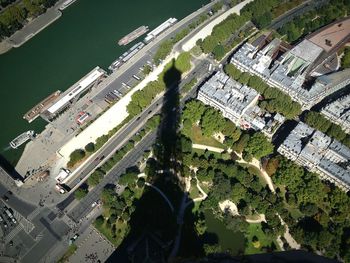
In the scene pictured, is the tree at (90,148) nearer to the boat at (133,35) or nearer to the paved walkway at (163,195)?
the paved walkway at (163,195)

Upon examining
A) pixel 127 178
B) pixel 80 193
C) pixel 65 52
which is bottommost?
pixel 80 193

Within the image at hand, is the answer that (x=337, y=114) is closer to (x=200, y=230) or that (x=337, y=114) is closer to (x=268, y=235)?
(x=268, y=235)

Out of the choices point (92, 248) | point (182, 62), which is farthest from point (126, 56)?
point (92, 248)

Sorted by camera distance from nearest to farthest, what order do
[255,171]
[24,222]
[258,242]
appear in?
1. [258,242]
2. [24,222]
3. [255,171]

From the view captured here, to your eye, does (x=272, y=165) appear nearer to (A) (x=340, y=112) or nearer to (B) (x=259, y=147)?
(B) (x=259, y=147)

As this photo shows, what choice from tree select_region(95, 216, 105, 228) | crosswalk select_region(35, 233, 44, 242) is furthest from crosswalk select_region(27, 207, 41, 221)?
tree select_region(95, 216, 105, 228)

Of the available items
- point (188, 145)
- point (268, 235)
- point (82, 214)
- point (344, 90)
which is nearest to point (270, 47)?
point (344, 90)

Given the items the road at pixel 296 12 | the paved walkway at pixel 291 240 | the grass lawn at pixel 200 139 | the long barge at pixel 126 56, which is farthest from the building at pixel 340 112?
the long barge at pixel 126 56
